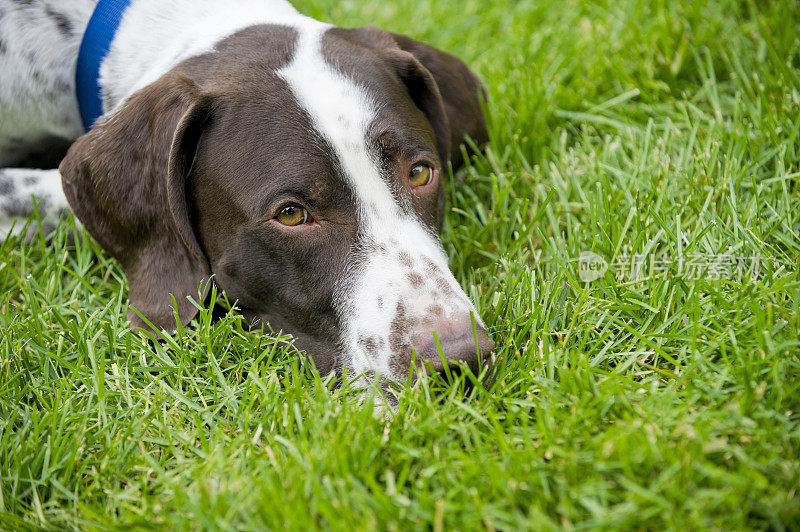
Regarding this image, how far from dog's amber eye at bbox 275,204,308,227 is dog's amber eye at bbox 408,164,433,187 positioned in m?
0.48

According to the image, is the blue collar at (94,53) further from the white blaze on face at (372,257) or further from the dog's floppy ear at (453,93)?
the dog's floppy ear at (453,93)

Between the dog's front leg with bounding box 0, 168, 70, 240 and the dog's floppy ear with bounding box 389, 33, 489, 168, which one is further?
the dog's floppy ear with bounding box 389, 33, 489, 168

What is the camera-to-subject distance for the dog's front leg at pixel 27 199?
11.7 feet

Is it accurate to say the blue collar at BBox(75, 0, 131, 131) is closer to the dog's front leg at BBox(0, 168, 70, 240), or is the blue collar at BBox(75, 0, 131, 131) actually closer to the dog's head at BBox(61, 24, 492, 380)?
the dog's front leg at BBox(0, 168, 70, 240)

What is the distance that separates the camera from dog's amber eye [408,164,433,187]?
301cm

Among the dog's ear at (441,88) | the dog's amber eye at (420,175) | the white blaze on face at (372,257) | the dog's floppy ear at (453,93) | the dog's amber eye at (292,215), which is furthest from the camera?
the dog's floppy ear at (453,93)

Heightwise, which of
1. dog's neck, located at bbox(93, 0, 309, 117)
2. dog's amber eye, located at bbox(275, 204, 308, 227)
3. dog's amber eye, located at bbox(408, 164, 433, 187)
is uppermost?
dog's neck, located at bbox(93, 0, 309, 117)

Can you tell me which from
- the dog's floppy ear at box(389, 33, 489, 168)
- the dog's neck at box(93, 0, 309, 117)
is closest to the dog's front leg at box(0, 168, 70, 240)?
the dog's neck at box(93, 0, 309, 117)

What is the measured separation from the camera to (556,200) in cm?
375

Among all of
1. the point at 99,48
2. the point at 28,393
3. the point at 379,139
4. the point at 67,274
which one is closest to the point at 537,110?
the point at 379,139

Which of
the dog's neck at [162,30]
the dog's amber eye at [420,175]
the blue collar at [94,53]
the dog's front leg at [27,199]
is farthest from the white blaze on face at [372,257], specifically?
the dog's front leg at [27,199]

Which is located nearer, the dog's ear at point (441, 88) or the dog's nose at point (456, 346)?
the dog's nose at point (456, 346)

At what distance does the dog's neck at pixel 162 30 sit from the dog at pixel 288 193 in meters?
0.02

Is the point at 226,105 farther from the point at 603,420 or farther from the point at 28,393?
the point at 603,420
